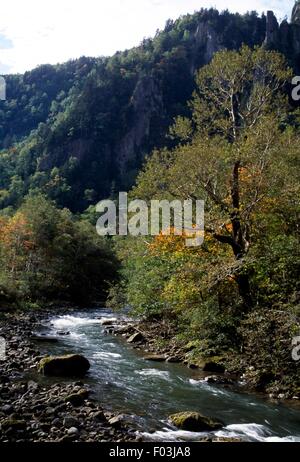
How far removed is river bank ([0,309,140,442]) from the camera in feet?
32.6

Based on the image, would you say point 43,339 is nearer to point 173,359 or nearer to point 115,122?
point 173,359

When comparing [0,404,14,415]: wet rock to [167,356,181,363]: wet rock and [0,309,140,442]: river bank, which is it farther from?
[167,356,181,363]: wet rock

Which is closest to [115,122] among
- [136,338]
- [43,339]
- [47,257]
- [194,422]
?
[47,257]

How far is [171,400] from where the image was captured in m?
13.7

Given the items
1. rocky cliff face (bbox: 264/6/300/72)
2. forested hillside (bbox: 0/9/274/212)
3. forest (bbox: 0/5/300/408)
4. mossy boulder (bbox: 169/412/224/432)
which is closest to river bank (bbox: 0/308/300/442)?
mossy boulder (bbox: 169/412/224/432)

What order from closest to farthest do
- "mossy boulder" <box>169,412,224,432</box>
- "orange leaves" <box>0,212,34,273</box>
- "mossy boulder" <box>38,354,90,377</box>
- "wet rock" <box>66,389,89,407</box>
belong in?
1. "mossy boulder" <box>169,412,224,432</box>
2. "wet rock" <box>66,389,89,407</box>
3. "mossy boulder" <box>38,354,90,377</box>
4. "orange leaves" <box>0,212,34,273</box>

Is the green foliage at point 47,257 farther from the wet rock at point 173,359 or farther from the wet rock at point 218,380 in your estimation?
the wet rock at point 218,380

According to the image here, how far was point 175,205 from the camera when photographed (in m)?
20.3

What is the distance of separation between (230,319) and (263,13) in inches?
8059

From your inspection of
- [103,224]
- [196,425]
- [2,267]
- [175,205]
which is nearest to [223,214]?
[175,205]

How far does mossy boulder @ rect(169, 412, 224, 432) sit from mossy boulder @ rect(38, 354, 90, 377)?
17.1 ft

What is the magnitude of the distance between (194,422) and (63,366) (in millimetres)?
6056
